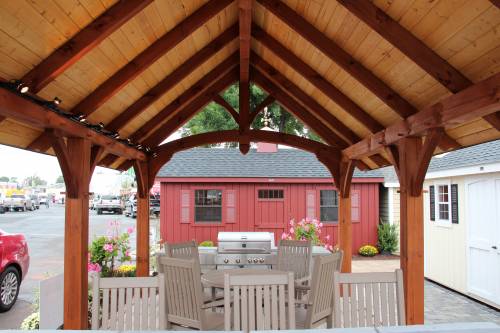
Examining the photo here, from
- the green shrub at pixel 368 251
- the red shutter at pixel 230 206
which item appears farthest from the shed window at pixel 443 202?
the red shutter at pixel 230 206

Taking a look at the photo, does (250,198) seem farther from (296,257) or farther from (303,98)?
(296,257)

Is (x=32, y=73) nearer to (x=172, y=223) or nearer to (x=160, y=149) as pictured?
(x=160, y=149)

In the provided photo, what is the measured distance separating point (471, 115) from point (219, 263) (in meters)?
4.37

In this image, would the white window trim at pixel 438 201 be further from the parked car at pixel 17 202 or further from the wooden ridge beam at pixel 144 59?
the parked car at pixel 17 202

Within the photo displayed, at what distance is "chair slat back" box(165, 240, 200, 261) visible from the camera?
4.95 m

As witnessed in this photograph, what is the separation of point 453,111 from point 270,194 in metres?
8.86

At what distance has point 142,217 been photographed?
6.79 meters

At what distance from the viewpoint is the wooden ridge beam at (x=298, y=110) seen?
636 cm

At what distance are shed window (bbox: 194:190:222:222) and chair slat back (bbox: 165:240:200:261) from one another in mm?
6192

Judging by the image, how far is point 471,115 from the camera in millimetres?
2875

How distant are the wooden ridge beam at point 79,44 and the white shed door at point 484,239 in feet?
19.1

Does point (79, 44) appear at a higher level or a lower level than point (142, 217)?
higher

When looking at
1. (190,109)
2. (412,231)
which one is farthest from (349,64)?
(190,109)

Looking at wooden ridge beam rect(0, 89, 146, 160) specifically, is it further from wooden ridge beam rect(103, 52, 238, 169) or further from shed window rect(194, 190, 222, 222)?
shed window rect(194, 190, 222, 222)
